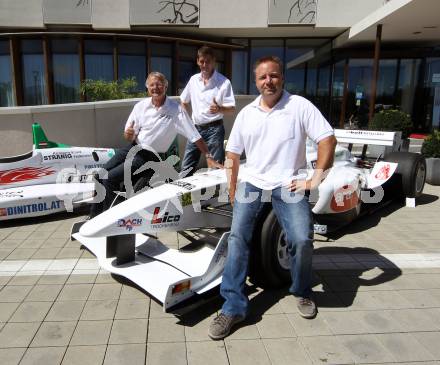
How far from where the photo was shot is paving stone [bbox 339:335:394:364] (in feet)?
8.43

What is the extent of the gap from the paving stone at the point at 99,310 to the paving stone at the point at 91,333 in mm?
72

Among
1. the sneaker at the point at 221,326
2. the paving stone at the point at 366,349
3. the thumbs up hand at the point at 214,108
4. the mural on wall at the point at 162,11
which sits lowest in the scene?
the paving stone at the point at 366,349

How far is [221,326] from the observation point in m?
2.79

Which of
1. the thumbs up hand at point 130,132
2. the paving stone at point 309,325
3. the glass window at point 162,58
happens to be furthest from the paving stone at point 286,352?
the glass window at point 162,58

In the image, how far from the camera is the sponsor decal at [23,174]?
540 cm

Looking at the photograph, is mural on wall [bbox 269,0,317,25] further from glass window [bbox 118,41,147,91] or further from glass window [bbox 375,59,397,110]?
glass window [bbox 118,41,147,91]

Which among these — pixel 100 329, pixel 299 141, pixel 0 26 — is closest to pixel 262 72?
pixel 299 141

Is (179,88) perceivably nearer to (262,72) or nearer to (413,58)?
(413,58)

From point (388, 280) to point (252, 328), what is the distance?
5.16 ft

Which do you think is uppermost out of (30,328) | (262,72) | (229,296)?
(262,72)

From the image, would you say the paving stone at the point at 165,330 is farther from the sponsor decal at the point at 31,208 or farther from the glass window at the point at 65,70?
the glass window at the point at 65,70

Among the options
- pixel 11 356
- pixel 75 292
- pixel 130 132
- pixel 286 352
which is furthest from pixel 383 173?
pixel 11 356

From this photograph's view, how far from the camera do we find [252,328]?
2908 millimetres

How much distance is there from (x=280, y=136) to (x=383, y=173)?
3357mm
